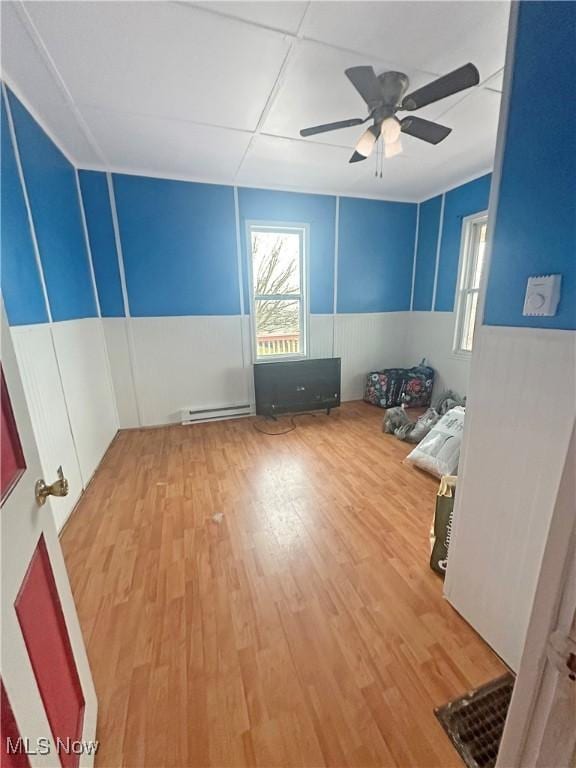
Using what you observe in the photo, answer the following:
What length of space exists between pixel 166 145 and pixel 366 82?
183 centimetres

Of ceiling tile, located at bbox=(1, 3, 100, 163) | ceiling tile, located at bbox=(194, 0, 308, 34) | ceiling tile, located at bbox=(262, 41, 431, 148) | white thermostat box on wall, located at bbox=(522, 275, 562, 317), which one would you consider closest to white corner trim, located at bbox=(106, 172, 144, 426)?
ceiling tile, located at bbox=(1, 3, 100, 163)

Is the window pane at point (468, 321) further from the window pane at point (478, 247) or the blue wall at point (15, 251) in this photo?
the blue wall at point (15, 251)

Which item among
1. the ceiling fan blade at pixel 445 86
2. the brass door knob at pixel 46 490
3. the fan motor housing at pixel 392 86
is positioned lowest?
the brass door knob at pixel 46 490

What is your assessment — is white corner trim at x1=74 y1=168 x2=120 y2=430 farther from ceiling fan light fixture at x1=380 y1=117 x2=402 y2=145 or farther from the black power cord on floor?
ceiling fan light fixture at x1=380 y1=117 x2=402 y2=145

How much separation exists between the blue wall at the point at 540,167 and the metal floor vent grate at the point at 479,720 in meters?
1.35

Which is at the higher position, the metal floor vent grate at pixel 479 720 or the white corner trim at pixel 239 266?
the white corner trim at pixel 239 266

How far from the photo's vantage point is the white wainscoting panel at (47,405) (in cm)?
178

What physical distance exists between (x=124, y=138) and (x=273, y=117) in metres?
1.28

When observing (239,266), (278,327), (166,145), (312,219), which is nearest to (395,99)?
(166,145)

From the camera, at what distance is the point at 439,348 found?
13.7 ft

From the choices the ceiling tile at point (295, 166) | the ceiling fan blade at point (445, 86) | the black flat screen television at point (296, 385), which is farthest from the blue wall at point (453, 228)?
the ceiling fan blade at point (445, 86)

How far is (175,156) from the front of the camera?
9.37 ft

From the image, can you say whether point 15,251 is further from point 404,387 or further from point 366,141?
point 404,387

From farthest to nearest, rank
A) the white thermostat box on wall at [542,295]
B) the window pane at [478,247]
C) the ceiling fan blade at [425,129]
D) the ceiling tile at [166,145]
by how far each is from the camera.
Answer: the window pane at [478,247]
the ceiling tile at [166,145]
the ceiling fan blade at [425,129]
the white thermostat box on wall at [542,295]
